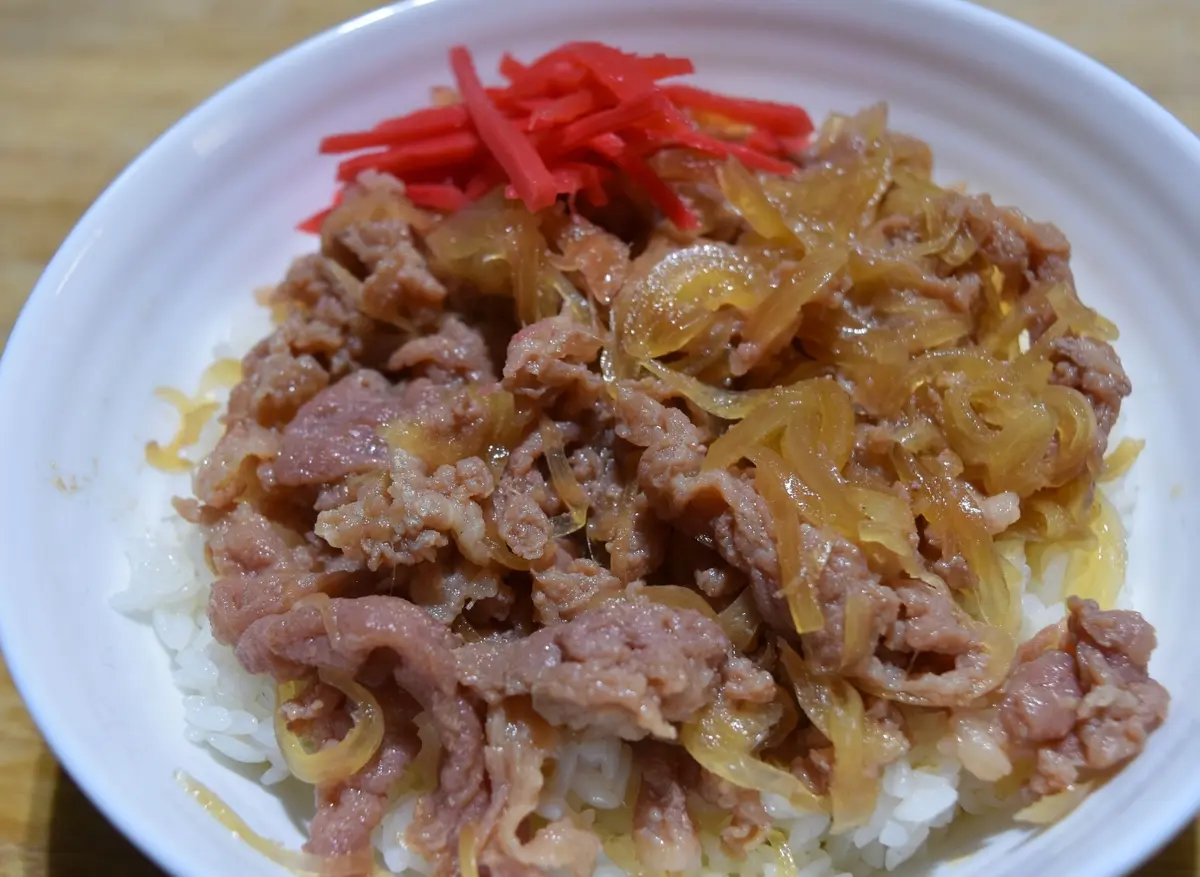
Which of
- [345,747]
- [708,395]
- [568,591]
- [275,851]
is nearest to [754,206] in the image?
[708,395]

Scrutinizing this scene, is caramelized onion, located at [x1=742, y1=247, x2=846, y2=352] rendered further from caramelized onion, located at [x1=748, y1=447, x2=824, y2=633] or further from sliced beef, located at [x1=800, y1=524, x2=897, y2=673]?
sliced beef, located at [x1=800, y1=524, x2=897, y2=673]

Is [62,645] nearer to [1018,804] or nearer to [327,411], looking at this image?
[327,411]

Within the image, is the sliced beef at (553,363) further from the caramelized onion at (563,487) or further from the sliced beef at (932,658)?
the sliced beef at (932,658)

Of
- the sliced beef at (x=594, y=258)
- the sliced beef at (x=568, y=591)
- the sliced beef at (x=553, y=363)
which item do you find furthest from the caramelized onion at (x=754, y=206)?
the sliced beef at (x=568, y=591)

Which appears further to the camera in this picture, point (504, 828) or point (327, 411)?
point (327, 411)

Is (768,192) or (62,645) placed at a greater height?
(768,192)

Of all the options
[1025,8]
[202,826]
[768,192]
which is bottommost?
[202,826]

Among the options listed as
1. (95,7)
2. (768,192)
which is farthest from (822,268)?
(95,7)
